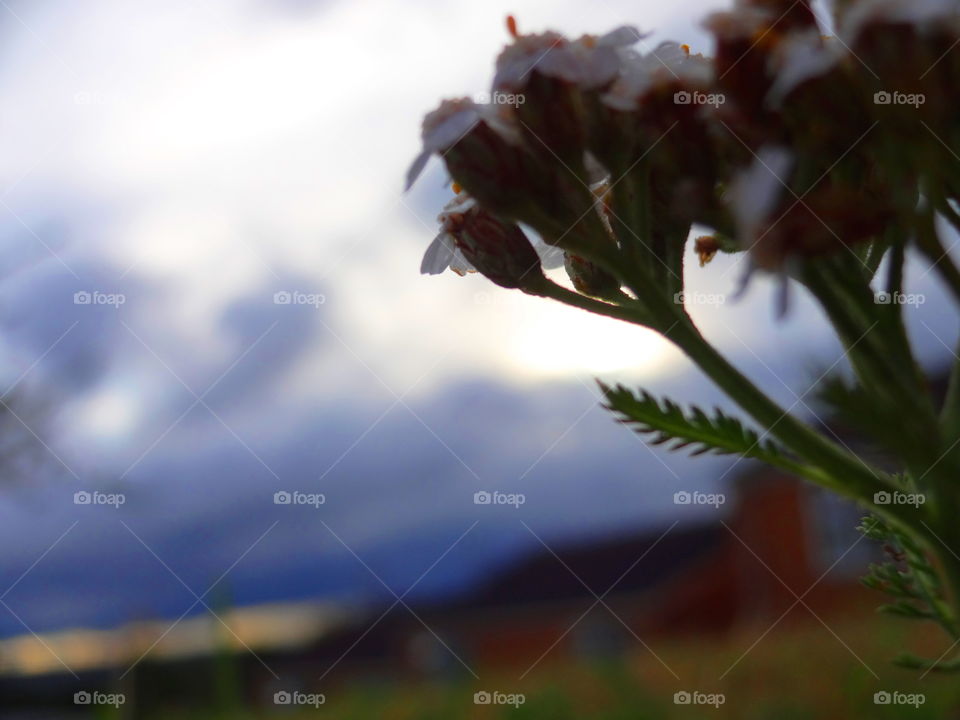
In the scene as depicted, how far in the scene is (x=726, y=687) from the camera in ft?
15.0

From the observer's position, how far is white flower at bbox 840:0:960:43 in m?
0.83

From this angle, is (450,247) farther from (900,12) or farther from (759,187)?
(900,12)

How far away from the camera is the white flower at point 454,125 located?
1.12 m

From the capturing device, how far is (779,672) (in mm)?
4641

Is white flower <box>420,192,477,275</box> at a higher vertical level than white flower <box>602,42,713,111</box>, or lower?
lower

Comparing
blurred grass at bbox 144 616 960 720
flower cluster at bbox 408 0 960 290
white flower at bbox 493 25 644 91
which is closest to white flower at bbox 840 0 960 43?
flower cluster at bbox 408 0 960 290

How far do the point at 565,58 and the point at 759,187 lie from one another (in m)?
0.33

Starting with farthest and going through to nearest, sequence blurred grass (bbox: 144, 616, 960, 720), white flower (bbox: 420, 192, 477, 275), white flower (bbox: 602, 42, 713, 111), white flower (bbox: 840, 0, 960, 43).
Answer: blurred grass (bbox: 144, 616, 960, 720)
white flower (bbox: 420, 192, 477, 275)
white flower (bbox: 602, 42, 713, 111)
white flower (bbox: 840, 0, 960, 43)

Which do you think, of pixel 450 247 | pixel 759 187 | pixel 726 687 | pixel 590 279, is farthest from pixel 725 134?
pixel 726 687

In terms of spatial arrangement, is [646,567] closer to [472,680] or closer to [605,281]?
[472,680]

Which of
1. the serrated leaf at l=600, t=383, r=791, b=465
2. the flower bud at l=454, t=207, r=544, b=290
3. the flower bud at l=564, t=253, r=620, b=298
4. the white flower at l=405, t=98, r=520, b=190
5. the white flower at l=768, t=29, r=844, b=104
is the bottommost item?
the serrated leaf at l=600, t=383, r=791, b=465

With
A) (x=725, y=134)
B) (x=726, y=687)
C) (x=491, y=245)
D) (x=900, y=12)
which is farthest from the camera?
(x=726, y=687)

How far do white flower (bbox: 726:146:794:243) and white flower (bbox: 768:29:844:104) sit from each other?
0.20 feet

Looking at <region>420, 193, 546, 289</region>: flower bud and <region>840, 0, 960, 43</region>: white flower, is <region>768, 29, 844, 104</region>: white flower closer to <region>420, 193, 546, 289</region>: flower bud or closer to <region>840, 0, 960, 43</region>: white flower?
<region>840, 0, 960, 43</region>: white flower
